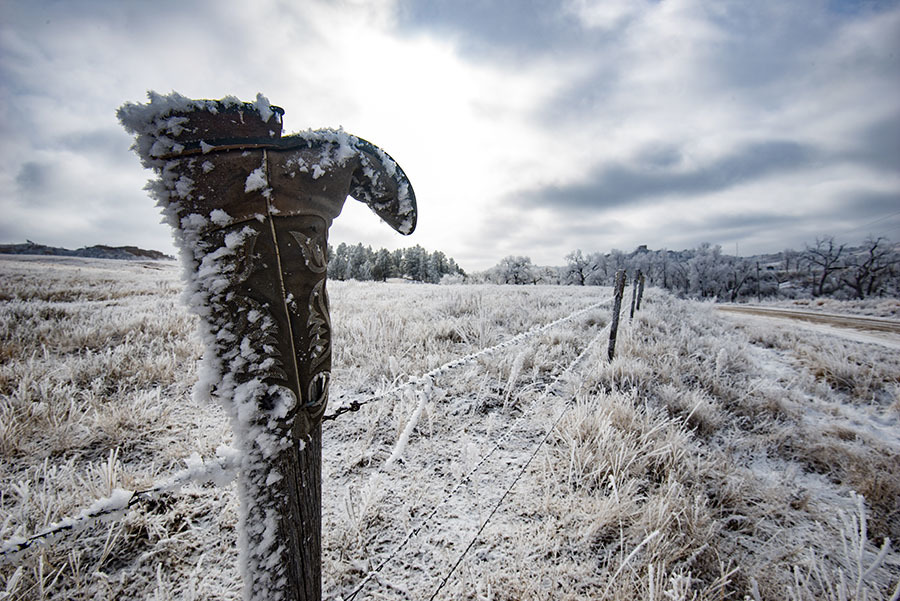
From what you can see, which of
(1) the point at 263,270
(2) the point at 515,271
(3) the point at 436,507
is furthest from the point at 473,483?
(2) the point at 515,271

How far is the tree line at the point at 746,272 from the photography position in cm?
3841

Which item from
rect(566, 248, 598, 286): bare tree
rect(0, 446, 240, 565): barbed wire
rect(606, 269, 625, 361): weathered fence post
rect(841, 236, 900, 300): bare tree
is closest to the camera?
rect(0, 446, 240, 565): barbed wire

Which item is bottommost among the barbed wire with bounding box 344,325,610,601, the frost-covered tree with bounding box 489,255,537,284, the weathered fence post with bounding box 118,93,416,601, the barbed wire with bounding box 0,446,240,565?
the barbed wire with bounding box 344,325,610,601

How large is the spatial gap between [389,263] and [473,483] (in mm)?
69416

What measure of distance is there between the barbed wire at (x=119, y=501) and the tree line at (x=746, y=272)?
3425 cm

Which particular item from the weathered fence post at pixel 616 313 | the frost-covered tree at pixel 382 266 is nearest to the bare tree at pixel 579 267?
the frost-covered tree at pixel 382 266

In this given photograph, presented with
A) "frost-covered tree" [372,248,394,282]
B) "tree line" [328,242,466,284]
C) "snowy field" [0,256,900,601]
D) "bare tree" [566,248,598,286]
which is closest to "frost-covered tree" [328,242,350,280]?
"tree line" [328,242,466,284]

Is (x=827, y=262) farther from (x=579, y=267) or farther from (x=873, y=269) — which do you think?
(x=579, y=267)

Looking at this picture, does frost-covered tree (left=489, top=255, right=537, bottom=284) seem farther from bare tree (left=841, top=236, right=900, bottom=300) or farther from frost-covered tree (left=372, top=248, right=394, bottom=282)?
bare tree (left=841, top=236, right=900, bottom=300)

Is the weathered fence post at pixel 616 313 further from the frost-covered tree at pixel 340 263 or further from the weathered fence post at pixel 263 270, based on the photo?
the frost-covered tree at pixel 340 263

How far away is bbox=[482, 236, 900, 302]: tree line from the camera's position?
126ft

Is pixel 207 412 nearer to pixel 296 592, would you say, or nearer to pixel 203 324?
pixel 296 592

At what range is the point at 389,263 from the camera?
229 feet

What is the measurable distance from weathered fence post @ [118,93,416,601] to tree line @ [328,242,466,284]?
66483 millimetres
